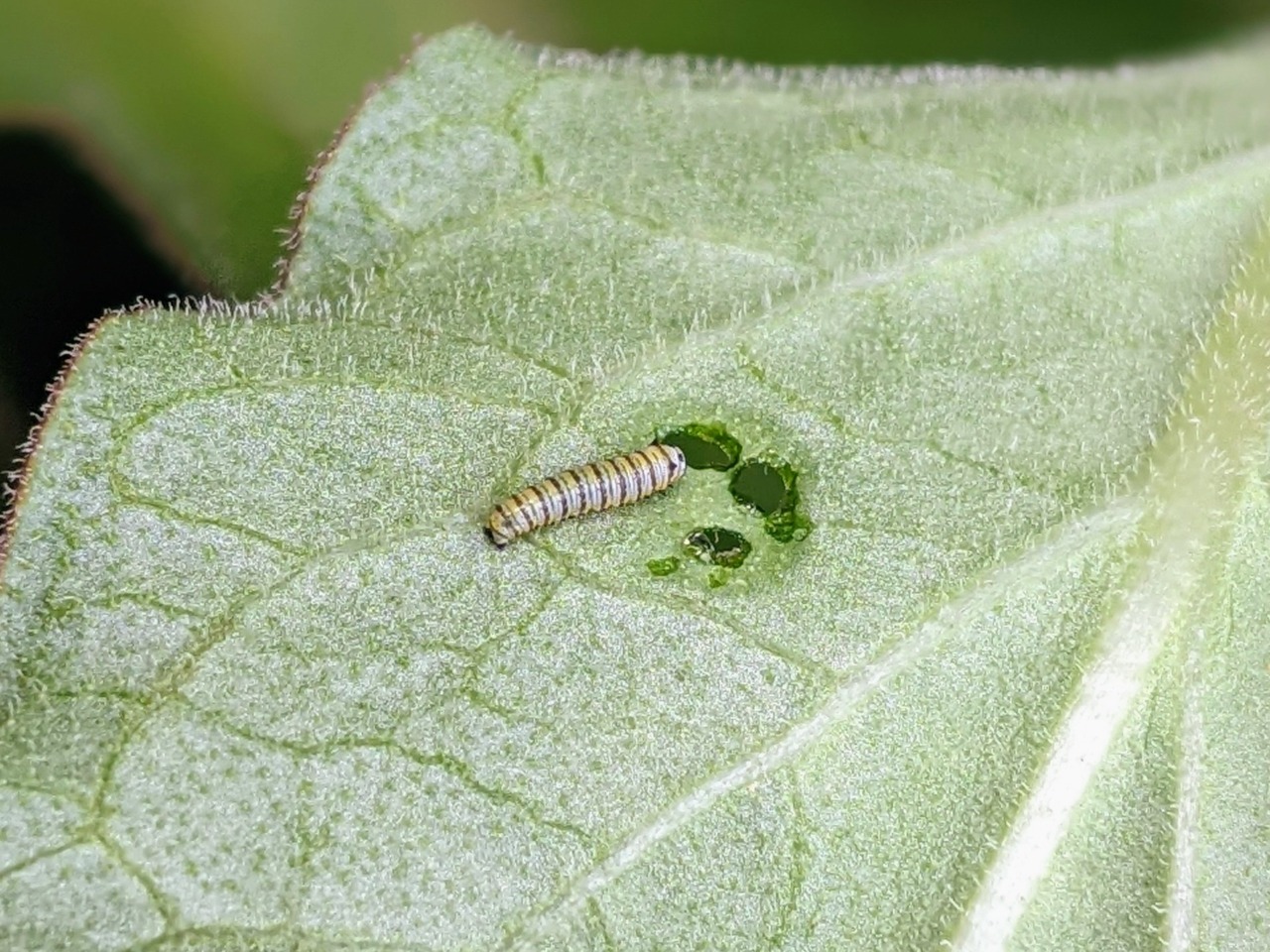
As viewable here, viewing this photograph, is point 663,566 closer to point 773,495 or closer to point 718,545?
point 718,545

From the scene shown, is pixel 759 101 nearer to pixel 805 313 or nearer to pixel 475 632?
pixel 805 313

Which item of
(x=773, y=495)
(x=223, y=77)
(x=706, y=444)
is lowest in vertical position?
(x=773, y=495)

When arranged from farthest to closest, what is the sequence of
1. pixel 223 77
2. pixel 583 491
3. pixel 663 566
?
pixel 223 77, pixel 663 566, pixel 583 491

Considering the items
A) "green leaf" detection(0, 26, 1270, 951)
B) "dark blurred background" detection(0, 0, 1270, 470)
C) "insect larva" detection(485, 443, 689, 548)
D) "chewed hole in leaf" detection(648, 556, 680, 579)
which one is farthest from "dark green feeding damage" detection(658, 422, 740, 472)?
"dark blurred background" detection(0, 0, 1270, 470)

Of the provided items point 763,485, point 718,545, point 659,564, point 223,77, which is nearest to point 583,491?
point 659,564

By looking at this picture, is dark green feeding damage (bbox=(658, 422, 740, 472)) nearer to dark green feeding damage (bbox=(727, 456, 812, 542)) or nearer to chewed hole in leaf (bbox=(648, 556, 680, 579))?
dark green feeding damage (bbox=(727, 456, 812, 542))

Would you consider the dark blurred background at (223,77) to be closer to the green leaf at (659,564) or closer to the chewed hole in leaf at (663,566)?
the green leaf at (659,564)
